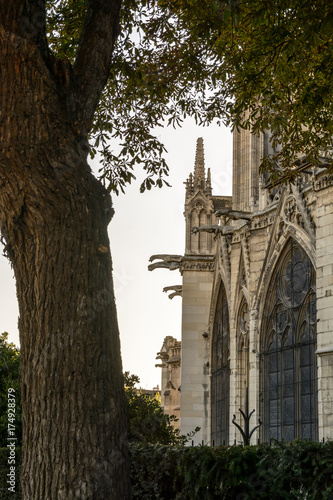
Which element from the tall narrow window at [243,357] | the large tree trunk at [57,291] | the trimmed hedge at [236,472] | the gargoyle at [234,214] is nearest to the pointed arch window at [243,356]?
the tall narrow window at [243,357]

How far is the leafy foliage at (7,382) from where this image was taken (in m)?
15.6

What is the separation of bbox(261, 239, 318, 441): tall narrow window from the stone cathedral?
1.0 inches

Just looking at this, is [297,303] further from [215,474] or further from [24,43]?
[24,43]

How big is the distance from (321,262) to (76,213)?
1044 centimetres

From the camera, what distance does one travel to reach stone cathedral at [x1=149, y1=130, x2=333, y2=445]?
15406mm

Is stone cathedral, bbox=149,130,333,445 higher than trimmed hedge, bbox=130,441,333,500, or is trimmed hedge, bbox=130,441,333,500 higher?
stone cathedral, bbox=149,130,333,445

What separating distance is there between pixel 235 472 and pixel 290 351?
11004 mm

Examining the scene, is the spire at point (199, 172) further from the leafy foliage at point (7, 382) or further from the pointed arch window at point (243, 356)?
the leafy foliage at point (7, 382)

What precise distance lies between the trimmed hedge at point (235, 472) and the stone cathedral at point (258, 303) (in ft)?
18.3

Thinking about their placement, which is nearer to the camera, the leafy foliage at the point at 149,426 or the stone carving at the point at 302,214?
the leafy foliage at the point at 149,426

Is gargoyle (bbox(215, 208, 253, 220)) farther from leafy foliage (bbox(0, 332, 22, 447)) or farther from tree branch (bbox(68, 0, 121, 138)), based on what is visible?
tree branch (bbox(68, 0, 121, 138))

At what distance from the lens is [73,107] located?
5449 millimetres

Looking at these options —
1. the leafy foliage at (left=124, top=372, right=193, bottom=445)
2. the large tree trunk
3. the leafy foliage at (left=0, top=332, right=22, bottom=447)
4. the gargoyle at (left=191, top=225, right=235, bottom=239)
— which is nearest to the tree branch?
the large tree trunk

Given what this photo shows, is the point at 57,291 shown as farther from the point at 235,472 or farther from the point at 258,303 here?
the point at 258,303
